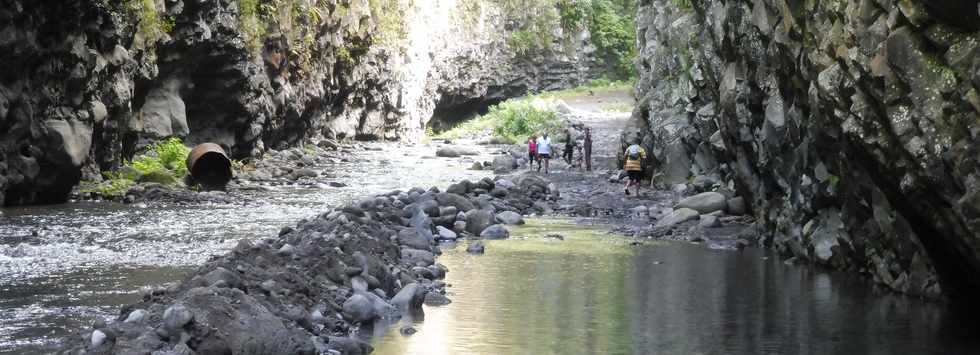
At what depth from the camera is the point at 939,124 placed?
37.6ft

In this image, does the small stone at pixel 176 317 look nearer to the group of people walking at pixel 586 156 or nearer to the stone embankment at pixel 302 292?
the stone embankment at pixel 302 292

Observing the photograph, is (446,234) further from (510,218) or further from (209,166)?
(209,166)

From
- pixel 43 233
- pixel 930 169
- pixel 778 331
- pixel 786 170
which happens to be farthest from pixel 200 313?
pixel 786 170

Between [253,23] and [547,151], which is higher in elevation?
[253,23]

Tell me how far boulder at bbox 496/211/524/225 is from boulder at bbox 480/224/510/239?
1766mm

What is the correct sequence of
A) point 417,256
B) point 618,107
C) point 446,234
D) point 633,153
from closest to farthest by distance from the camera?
point 417,256
point 446,234
point 633,153
point 618,107

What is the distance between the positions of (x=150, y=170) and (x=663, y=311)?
62.5 feet

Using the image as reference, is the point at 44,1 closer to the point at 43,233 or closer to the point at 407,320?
the point at 43,233

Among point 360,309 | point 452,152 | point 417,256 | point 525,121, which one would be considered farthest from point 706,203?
point 525,121

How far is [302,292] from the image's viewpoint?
487 inches

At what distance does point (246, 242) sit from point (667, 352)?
230 inches

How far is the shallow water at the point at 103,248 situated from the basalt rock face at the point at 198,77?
1.84 metres

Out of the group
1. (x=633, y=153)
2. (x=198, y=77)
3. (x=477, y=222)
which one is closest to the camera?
(x=477, y=222)

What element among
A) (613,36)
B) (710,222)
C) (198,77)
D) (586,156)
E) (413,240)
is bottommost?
(413,240)
